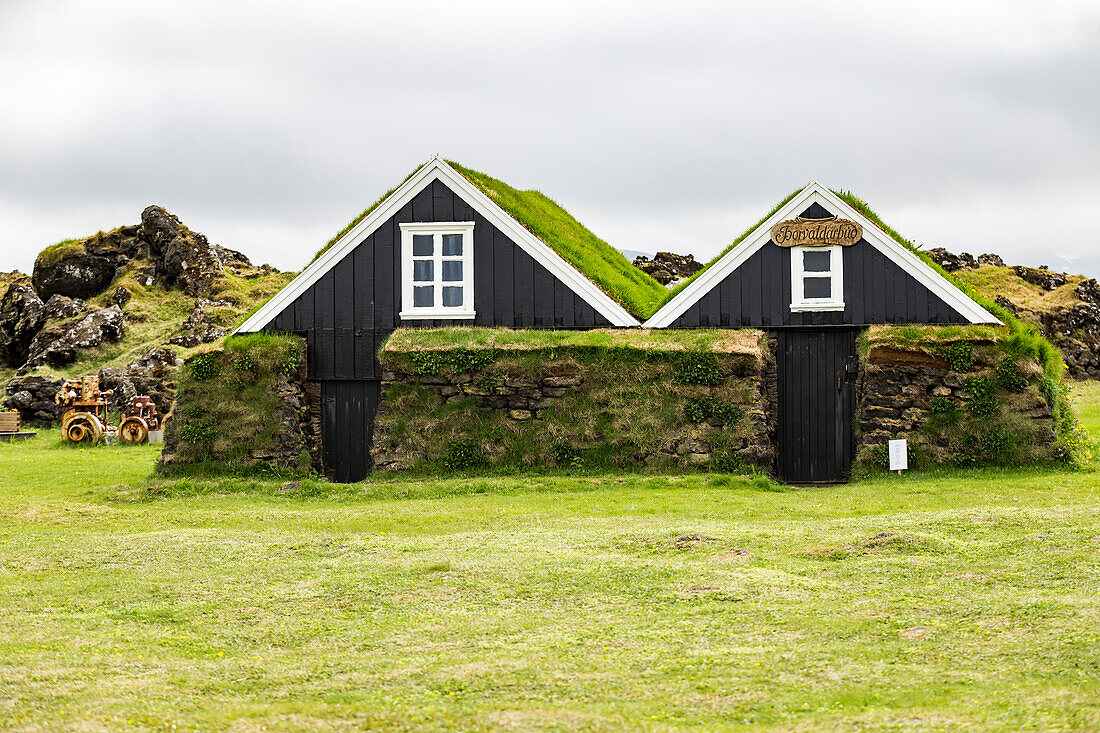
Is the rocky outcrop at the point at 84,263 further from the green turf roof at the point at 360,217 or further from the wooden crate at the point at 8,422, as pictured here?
the green turf roof at the point at 360,217

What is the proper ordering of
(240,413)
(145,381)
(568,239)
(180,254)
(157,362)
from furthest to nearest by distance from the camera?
1. (180,254)
2. (157,362)
3. (145,381)
4. (568,239)
5. (240,413)

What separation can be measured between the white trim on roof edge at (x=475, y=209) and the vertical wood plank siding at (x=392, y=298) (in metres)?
0.13

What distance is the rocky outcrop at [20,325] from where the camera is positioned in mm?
47156

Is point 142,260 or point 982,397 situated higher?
point 142,260

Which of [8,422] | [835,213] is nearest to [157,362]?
[8,422]

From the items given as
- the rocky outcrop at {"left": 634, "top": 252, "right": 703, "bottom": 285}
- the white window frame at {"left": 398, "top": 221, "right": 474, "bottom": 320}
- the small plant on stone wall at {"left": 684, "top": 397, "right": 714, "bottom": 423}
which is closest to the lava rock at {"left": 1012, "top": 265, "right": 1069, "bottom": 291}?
the rocky outcrop at {"left": 634, "top": 252, "right": 703, "bottom": 285}

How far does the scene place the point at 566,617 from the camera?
8961 millimetres

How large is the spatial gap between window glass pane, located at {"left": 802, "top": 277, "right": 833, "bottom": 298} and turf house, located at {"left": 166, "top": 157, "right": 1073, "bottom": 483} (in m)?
0.04

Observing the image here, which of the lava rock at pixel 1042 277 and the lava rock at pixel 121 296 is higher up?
the lava rock at pixel 1042 277

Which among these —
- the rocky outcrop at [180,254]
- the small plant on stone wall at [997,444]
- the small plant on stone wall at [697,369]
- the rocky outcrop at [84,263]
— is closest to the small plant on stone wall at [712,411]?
the small plant on stone wall at [697,369]

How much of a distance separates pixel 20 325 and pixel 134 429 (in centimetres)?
1862

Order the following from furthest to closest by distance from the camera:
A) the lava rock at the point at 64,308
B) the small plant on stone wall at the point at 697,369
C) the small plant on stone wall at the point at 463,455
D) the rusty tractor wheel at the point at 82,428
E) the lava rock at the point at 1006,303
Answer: the lava rock at the point at 64,308, the lava rock at the point at 1006,303, the rusty tractor wheel at the point at 82,428, the small plant on stone wall at the point at 463,455, the small plant on stone wall at the point at 697,369

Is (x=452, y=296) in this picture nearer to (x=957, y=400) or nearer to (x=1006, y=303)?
(x=957, y=400)

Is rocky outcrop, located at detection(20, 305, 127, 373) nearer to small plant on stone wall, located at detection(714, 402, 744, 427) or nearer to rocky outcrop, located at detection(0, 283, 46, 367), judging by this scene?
rocky outcrop, located at detection(0, 283, 46, 367)
